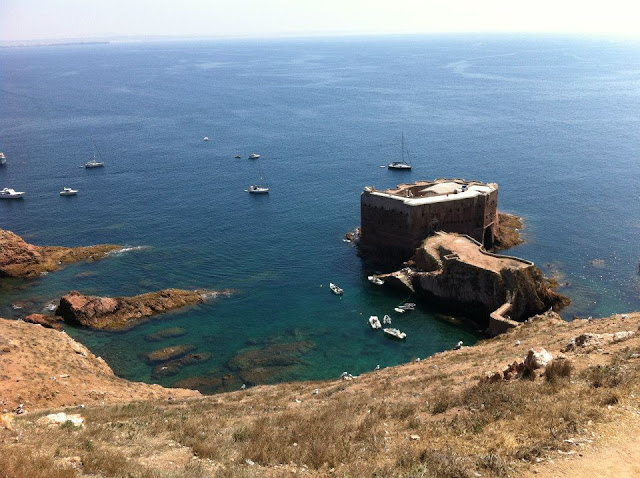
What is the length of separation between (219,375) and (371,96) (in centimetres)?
14828

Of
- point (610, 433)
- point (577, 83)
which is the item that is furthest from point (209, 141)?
point (577, 83)

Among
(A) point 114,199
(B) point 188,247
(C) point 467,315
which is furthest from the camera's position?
(A) point 114,199

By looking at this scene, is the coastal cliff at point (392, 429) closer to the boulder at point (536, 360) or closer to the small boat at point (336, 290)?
the boulder at point (536, 360)

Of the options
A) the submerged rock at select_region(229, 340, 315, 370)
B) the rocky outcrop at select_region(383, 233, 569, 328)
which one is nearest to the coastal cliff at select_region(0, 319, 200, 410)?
the submerged rock at select_region(229, 340, 315, 370)

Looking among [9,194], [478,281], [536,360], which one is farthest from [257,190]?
A: [536,360]

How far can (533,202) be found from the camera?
3214 inches

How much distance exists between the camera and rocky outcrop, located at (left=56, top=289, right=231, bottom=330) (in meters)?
51.0

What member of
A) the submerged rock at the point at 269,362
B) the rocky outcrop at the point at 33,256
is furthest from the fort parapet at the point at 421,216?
the rocky outcrop at the point at 33,256

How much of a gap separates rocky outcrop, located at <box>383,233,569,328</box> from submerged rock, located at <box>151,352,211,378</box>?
816 inches

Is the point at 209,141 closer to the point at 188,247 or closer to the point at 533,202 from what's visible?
the point at 188,247

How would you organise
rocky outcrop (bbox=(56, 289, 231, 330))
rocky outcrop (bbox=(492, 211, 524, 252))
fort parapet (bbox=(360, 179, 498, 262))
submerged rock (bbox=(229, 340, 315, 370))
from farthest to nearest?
rocky outcrop (bbox=(492, 211, 524, 252)) → fort parapet (bbox=(360, 179, 498, 262)) → rocky outcrop (bbox=(56, 289, 231, 330)) → submerged rock (bbox=(229, 340, 315, 370))

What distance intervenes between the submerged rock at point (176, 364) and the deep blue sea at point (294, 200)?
751mm

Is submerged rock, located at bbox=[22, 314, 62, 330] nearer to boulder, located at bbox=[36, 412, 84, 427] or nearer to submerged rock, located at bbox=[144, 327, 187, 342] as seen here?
submerged rock, located at bbox=[144, 327, 187, 342]

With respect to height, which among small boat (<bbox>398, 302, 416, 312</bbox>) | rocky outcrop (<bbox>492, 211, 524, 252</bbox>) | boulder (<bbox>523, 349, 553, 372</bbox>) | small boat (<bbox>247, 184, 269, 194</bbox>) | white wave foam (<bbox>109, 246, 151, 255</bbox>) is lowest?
small boat (<bbox>398, 302, 416, 312</bbox>)
